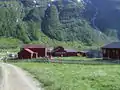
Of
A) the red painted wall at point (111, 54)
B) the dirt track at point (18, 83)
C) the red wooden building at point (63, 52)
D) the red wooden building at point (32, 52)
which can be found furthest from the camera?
the red wooden building at point (63, 52)

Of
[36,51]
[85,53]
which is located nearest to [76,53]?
[85,53]

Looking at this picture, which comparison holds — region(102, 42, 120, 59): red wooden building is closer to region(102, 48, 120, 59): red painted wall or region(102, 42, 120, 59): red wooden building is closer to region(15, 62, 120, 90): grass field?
region(102, 48, 120, 59): red painted wall

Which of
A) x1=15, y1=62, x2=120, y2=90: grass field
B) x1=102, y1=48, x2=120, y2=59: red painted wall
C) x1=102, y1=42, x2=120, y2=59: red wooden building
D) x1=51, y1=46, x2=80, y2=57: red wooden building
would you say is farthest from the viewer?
x1=51, y1=46, x2=80, y2=57: red wooden building

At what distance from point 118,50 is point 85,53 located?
3863cm

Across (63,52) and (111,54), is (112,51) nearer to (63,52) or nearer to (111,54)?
(111,54)

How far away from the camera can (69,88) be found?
31.2 m

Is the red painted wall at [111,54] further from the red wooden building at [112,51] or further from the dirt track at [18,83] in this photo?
the dirt track at [18,83]

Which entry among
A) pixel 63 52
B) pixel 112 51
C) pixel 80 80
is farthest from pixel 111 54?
pixel 80 80

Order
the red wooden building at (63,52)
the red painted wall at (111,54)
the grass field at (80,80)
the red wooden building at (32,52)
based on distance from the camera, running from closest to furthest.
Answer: the grass field at (80,80) < the red painted wall at (111,54) < the red wooden building at (32,52) < the red wooden building at (63,52)

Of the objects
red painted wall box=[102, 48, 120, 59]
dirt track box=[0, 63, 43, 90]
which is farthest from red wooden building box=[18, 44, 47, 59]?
dirt track box=[0, 63, 43, 90]


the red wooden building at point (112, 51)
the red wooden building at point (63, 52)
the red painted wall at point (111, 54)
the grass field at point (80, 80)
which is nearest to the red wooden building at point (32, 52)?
A: the red wooden building at point (63, 52)

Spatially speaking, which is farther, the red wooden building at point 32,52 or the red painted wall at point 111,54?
the red wooden building at point 32,52

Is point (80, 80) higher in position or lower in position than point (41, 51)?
lower

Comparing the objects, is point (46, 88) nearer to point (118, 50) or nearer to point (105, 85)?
point (105, 85)
